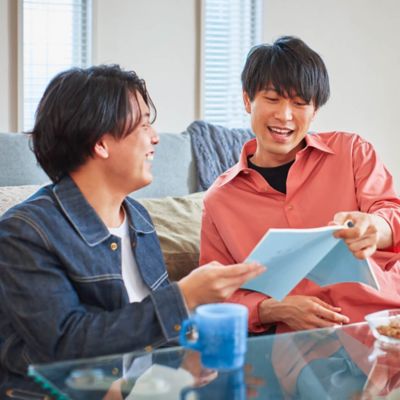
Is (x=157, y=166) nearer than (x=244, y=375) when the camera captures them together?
No

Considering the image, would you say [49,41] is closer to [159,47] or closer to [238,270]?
[159,47]

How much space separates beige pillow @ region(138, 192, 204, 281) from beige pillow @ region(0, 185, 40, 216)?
40 cm

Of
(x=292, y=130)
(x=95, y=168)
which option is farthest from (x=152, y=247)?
(x=292, y=130)

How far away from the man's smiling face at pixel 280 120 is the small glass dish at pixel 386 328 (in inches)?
21.9

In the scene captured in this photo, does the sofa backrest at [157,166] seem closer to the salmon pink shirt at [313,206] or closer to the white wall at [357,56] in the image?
the salmon pink shirt at [313,206]

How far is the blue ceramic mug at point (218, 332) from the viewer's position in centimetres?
131

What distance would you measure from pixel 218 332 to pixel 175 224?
1.24 meters

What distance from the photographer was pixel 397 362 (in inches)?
62.7

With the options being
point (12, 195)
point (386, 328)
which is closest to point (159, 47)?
point (12, 195)

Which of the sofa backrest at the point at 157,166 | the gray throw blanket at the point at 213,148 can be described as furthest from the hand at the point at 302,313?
the gray throw blanket at the point at 213,148

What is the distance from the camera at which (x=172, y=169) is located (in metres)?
2.99

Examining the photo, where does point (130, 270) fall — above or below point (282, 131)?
below

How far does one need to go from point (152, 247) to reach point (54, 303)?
0.38m

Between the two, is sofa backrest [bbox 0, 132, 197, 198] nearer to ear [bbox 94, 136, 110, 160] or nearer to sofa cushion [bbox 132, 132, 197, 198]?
sofa cushion [bbox 132, 132, 197, 198]
